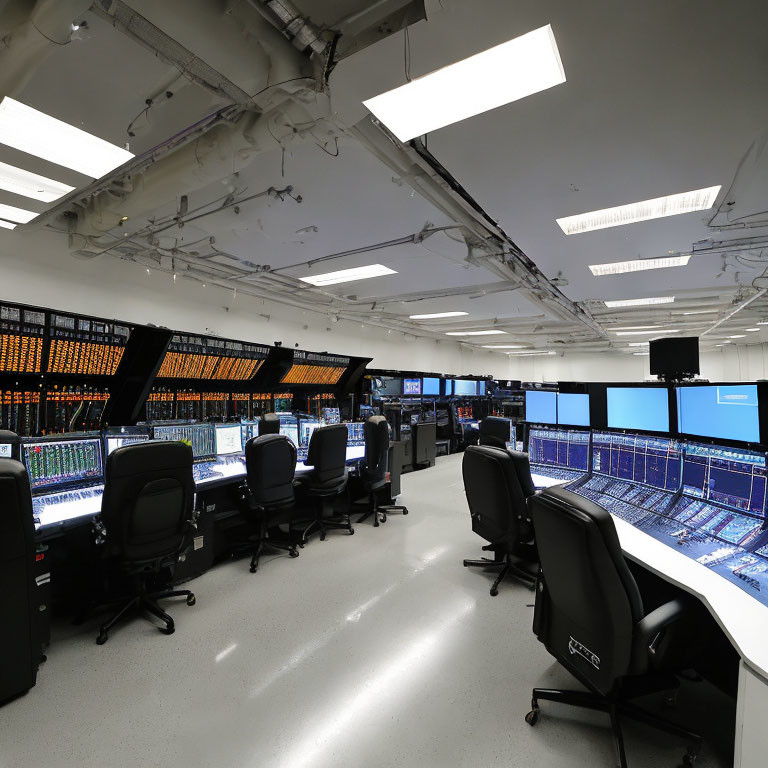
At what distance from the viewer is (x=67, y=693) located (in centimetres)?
183

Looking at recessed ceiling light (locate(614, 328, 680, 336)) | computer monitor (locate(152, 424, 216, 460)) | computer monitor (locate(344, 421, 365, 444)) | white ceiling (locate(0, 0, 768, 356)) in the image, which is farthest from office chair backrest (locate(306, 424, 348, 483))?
recessed ceiling light (locate(614, 328, 680, 336))

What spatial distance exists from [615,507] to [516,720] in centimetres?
142

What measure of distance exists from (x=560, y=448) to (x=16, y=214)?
16.6 feet

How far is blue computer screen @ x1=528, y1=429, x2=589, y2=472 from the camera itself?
10.5 ft

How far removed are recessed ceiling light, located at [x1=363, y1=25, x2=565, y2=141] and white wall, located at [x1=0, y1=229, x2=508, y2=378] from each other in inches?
154

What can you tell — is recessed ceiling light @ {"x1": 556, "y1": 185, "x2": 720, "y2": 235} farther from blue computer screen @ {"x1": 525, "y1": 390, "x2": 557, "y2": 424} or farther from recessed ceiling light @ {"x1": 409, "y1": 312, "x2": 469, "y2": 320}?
recessed ceiling light @ {"x1": 409, "y1": 312, "x2": 469, "y2": 320}

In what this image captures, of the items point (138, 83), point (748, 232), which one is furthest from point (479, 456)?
point (748, 232)

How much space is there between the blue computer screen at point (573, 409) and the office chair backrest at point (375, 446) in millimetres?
1714

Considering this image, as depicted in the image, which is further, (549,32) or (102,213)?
(102,213)

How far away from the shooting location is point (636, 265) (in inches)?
182

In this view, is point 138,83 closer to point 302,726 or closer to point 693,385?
point 302,726

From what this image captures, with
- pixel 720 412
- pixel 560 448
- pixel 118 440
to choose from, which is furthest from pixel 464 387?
pixel 118 440

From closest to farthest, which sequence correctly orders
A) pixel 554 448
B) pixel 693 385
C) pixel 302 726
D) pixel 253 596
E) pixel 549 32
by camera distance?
1. pixel 549 32
2. pixel 302 726
3. pixel 693 385
4. pixel 253 596
5. pixel 554 448

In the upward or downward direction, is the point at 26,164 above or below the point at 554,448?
above
